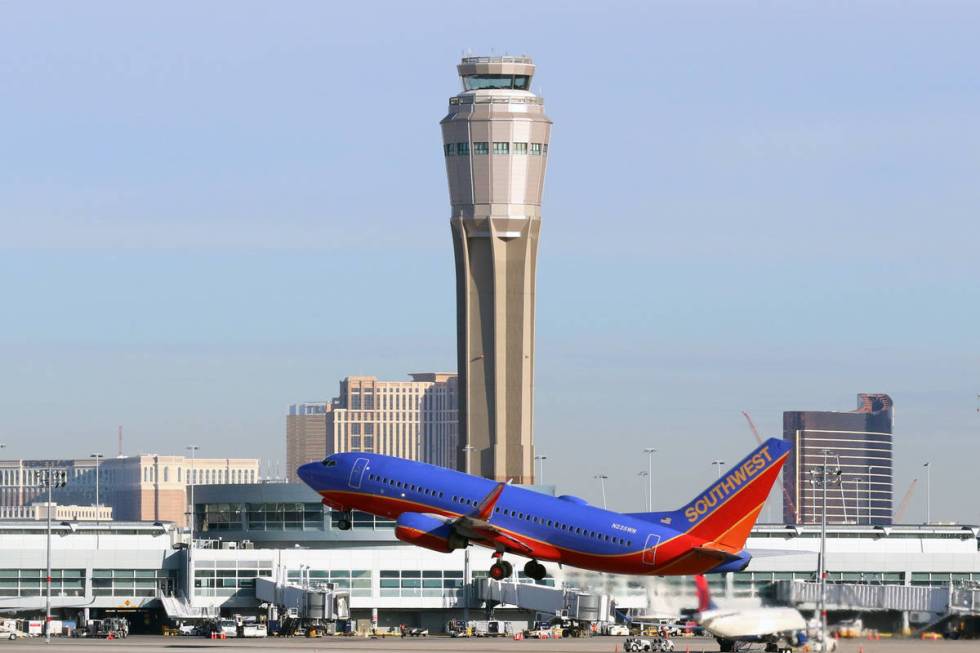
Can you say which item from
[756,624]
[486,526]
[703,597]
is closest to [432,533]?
[486,526]

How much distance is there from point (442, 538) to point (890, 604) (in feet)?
94.2

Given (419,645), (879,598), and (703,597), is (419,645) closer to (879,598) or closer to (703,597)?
(703,597)

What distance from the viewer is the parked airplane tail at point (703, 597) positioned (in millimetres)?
135750

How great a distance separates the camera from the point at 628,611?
613ft

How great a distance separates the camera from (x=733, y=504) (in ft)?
451

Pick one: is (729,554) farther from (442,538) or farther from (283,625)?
(283,625)

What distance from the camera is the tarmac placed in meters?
142

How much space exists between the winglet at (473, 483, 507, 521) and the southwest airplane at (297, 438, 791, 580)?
0.06m

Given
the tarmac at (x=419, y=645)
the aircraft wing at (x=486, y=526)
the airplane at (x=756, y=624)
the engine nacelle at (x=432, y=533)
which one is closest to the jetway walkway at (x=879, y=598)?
the airplane at (x=756, y=624)

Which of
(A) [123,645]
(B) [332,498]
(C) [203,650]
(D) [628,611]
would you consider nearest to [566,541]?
(B) [332,498]

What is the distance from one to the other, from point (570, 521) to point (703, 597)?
9724 mm

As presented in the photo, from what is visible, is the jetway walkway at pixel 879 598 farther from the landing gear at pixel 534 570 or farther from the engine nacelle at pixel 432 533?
the engine nacelle at pixel 432 533

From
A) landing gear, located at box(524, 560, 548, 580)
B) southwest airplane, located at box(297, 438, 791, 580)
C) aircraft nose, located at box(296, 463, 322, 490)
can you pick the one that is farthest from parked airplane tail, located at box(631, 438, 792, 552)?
aircraft nose, located at box(296, 463, 322, 490)

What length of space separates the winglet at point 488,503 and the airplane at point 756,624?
1395cm
